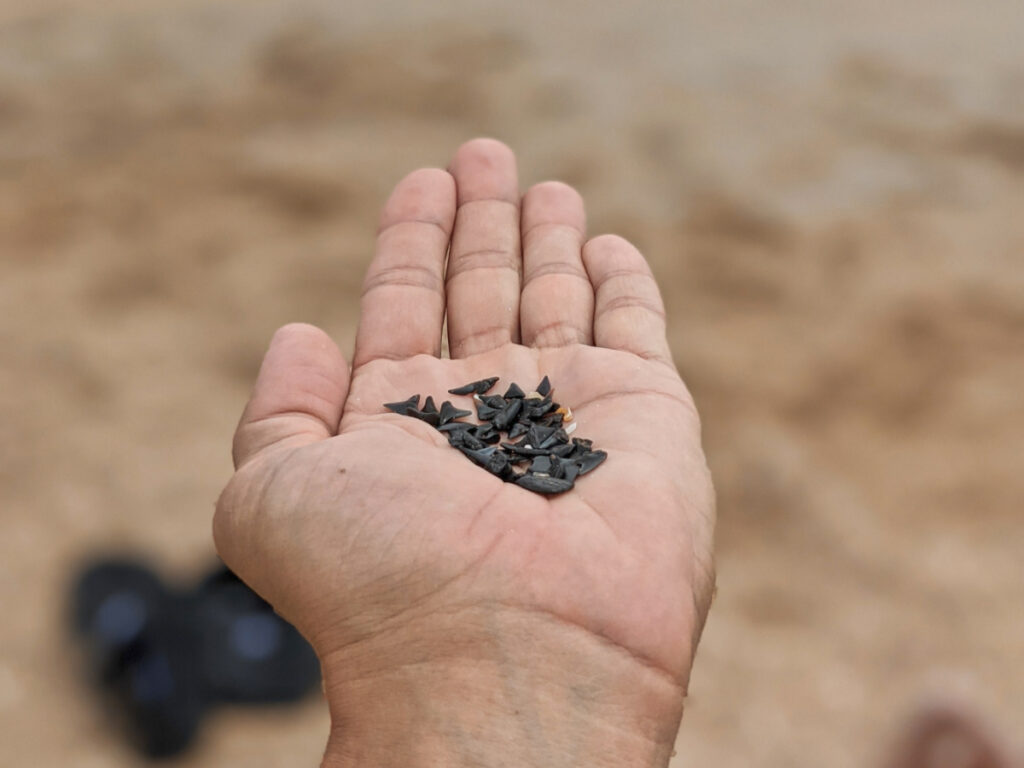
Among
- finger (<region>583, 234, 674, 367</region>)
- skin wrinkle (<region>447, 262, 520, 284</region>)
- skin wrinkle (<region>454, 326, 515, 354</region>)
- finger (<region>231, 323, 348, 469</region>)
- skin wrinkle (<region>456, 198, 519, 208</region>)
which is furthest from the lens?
skin wrinkle (<region>456, 198, 519, 208</region>)

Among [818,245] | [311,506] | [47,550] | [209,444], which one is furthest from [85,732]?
[818,245]

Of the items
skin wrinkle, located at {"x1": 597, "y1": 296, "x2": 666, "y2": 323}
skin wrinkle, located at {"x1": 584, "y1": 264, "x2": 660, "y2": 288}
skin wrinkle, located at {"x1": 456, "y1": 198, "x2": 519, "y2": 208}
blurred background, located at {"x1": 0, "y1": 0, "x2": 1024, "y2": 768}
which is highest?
skin wrinkle, located at {"x1": 456, "y1": 198, "x2": 519, "y2": 208}

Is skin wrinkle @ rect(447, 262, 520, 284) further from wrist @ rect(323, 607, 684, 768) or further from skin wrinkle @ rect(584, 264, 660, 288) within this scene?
wrist @ rect(323, 607, 684, 768)

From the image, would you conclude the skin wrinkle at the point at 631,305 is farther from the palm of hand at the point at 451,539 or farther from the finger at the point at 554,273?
the palm of hand at the point at 451,539

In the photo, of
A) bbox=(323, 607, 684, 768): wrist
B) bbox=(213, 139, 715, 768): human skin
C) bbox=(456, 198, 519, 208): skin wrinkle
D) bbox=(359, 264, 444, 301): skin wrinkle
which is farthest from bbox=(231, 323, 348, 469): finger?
bbox=(456, 198, 519, 208): skin wrinkle

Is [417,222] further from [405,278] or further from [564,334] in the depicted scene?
[564,334]

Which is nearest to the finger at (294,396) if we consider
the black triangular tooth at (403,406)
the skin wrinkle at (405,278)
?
the black triangular tooth at (403,406)
